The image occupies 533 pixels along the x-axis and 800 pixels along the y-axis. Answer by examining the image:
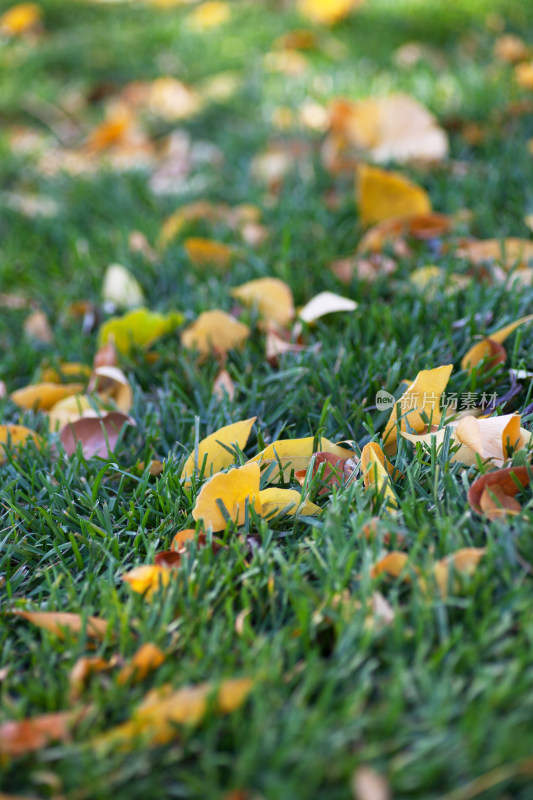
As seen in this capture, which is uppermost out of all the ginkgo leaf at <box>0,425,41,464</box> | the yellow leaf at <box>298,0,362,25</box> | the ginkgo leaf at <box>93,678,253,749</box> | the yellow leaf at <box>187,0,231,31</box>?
the yellow leaf at <box>187,0,231,31</box>

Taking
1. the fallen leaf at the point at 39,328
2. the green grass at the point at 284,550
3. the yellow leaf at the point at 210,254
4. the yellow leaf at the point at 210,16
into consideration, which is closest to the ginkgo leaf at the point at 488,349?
the green grass at the point at 284,550

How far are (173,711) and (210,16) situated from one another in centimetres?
410

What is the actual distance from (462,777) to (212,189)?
6.83ft

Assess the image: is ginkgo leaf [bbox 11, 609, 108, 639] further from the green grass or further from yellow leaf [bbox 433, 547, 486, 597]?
yellow leaf [bbox 433, 547, 486, 597]

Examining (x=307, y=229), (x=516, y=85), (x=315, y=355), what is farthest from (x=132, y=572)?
(x=516, y=85)

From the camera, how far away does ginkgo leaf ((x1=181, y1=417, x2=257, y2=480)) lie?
46.2 inches

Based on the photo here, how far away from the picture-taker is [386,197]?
194 cm

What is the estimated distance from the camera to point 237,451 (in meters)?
1.15

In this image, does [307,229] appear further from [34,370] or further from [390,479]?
[390,479]

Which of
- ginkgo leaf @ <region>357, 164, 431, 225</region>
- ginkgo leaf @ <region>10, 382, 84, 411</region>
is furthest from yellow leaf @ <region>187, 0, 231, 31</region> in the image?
ginkgo leaf @ <region>10, 382, 84, 411</region>

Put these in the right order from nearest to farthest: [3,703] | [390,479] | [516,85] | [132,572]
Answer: [3,703] < [132,572] < [390,479] < [516,85]

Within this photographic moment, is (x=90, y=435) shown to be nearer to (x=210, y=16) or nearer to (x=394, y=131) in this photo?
(x=394, y=131)

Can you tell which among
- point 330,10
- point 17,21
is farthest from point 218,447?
point 17,21

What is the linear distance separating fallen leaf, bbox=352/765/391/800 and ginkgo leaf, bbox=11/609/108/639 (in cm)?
38
